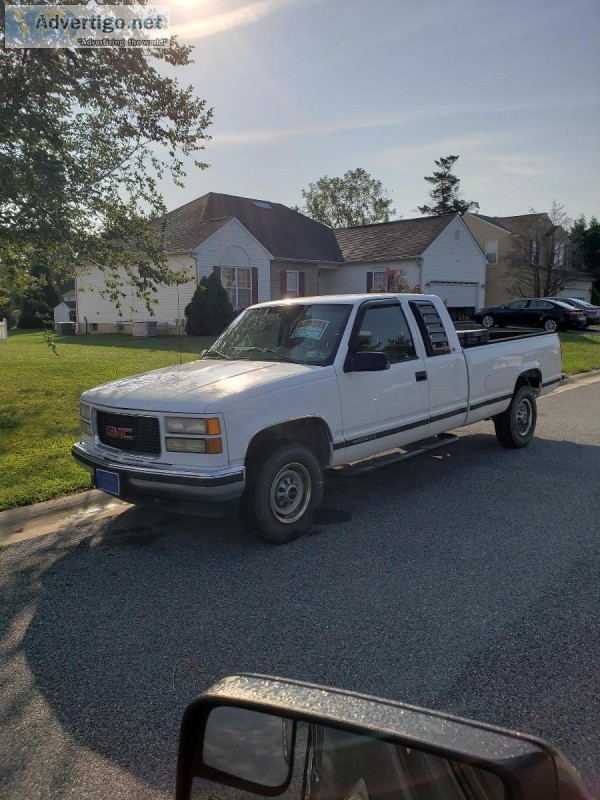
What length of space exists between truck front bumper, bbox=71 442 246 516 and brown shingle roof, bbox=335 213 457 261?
27.5 meters

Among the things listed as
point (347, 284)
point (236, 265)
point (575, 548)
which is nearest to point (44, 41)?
point (575, 548)

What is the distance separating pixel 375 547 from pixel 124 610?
196 cm

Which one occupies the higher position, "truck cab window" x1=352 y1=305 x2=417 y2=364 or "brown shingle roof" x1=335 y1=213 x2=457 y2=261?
"brown shingle roof" x1=335 y1=213 x2=457 y2=261

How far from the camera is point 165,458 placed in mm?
4840

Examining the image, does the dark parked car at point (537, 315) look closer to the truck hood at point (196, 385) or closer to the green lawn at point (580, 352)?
the green lawn at point (580, 352)

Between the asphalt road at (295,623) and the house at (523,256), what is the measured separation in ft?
122

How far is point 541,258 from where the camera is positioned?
4025cm

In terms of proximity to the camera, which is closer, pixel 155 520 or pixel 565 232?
pixel 155 520

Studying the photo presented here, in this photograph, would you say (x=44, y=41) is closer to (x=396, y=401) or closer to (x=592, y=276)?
(x=396, y=401)

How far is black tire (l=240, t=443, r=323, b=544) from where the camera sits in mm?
4906

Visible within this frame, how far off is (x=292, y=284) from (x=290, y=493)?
84.3 feet

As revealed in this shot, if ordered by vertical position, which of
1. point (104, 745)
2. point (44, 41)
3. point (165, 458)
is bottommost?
point (104, 745)

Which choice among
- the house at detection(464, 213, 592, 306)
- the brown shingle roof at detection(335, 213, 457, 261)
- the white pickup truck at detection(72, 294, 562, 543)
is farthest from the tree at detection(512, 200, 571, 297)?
the white pickup truck at detection(72, 294, 562, 543)

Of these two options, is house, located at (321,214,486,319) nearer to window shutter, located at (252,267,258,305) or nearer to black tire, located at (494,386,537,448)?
window shutter, located at (252,267,258,305)
